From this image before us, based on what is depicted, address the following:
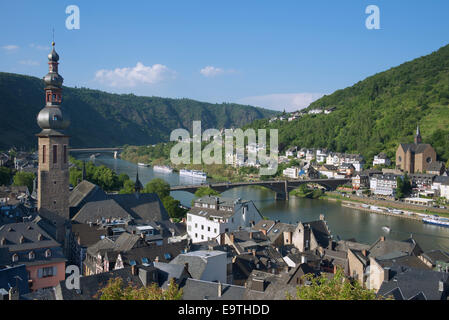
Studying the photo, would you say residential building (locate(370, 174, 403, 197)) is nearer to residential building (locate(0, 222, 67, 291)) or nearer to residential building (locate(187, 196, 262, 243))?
residential building (locate(187, 196, 262, 243))

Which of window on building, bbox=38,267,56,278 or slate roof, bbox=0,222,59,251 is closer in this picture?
window on building, bbox=38,267,56,278

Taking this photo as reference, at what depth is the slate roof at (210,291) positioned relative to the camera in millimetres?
12719

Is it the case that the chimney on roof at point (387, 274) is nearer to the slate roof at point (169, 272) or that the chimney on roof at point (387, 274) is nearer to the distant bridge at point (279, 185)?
the slate roof at point (169, 272)

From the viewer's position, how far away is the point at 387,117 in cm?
8819

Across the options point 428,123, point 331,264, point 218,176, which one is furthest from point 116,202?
point 428,123

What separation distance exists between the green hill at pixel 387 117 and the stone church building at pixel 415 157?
11.5ft

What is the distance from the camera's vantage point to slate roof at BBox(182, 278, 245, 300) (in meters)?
12.7

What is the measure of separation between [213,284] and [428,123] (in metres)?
75.8

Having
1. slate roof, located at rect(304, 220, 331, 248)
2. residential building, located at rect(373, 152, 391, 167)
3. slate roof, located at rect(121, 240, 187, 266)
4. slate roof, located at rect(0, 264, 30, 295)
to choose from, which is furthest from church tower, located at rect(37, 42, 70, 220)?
residential building, located at rect(373, 152, 391, 167)

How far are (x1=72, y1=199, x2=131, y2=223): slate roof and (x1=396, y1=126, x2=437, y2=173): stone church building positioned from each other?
50829 mm

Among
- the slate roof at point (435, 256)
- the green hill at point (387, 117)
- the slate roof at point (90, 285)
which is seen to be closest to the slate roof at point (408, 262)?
the slate roof at point (435, 256)

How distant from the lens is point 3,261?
56.8ft

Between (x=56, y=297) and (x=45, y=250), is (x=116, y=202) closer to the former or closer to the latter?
(x=45, y=250)

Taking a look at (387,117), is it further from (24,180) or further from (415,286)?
(415,286)
